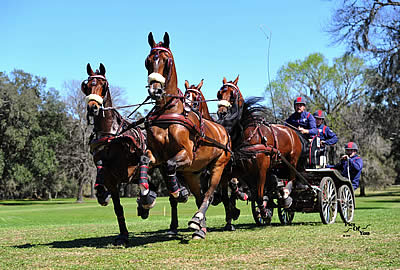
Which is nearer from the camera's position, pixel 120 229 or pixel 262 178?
pixel 120 229

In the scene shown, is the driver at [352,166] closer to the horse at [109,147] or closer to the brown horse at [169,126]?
the brown horse at [169,126]

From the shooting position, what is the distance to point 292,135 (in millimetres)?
12742

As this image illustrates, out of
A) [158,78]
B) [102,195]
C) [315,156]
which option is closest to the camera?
[158,78]

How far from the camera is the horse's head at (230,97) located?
1145cm

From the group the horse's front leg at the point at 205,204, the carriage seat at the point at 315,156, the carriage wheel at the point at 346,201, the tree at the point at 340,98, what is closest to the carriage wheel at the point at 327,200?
the carriage wheel at the point at 346,201

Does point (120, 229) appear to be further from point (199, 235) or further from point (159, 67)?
point (159, 67)

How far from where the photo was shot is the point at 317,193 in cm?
1291

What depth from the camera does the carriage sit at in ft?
41.8

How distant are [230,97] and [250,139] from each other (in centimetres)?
111

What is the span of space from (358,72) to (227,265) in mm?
46016

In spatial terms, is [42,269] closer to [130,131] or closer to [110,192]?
[110,192]

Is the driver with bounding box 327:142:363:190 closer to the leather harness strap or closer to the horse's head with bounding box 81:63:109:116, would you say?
the leather harness strap

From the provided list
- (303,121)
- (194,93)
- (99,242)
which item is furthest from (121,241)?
(303,121)

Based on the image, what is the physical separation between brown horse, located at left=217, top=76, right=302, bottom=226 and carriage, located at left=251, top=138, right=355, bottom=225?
730mm
